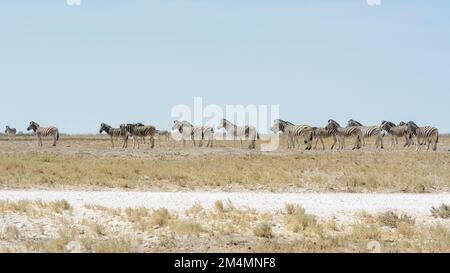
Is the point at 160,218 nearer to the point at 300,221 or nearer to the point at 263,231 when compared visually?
the point at 263,231

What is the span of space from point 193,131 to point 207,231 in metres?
40.7

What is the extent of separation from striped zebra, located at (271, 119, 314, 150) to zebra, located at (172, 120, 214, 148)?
497 centimetres

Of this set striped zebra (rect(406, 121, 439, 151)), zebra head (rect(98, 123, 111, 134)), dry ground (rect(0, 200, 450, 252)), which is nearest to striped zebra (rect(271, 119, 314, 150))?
striped zebra (rect(406, 121, 439, 151))

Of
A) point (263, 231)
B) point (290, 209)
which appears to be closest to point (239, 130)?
point (290, 209)

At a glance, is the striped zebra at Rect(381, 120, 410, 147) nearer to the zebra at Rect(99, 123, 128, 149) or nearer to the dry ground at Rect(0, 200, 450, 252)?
the zebra at Rect(99, 123, 128, 149)

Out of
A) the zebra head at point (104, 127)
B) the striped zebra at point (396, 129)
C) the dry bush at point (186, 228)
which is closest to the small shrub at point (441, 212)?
the dry bush at point (186, 228)

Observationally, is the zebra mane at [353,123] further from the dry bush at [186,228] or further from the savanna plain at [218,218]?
the dry bush at [186,228]

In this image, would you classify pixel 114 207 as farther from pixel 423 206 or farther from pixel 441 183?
pixel 441 183

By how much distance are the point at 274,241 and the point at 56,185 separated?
14.0m

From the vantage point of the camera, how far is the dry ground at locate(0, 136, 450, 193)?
27.0 meters

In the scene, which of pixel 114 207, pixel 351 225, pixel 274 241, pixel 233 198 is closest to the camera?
pixel 274 241

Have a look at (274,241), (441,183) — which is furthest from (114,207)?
(441,183)
